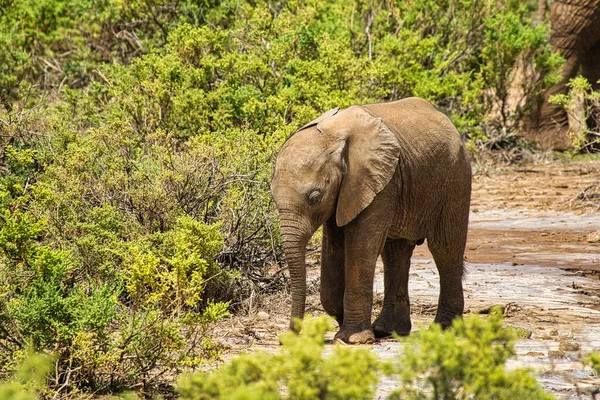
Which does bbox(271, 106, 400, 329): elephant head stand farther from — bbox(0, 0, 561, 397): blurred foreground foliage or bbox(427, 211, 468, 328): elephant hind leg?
bbox(427, 211, 468, 328): elephant hind leg

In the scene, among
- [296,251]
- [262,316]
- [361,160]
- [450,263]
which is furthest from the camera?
[262,316]

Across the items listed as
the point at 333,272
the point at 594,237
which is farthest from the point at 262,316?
the point at 594,237

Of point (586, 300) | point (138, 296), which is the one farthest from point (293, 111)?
point (138, 296)

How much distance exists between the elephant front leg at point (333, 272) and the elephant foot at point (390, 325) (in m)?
0.30

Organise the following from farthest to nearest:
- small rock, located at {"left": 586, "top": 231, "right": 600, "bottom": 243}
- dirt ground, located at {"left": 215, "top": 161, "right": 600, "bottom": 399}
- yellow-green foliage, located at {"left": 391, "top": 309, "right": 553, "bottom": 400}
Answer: small rock, located at {"left": 586, "top": 231, "right": 600, "bottom": 243} < dirt ground, located at {"left": 215, "top": 161, "right": 600, "bottom": 399} < yellow-green foliage, located at {"left": 391, "top": 309, "right": 553, "bottom": 400}

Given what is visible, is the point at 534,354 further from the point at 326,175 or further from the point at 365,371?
the point at 365,371

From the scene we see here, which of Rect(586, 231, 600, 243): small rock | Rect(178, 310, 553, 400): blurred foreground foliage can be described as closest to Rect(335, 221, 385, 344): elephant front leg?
Rect(178, 310, 553, 400): blurred foreground foliage

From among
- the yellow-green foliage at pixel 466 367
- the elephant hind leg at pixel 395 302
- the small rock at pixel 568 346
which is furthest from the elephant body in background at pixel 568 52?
the yellow-green foliage at pixel 466 367

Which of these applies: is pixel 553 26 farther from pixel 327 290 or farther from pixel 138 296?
pixel 138 296

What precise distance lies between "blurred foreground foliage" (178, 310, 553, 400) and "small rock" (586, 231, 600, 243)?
6.98 meters

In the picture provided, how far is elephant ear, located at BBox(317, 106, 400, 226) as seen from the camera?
7.25 metres

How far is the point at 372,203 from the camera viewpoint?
24.0 feet

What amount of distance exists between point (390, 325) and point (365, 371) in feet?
11.1

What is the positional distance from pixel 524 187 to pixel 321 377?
10487mm
